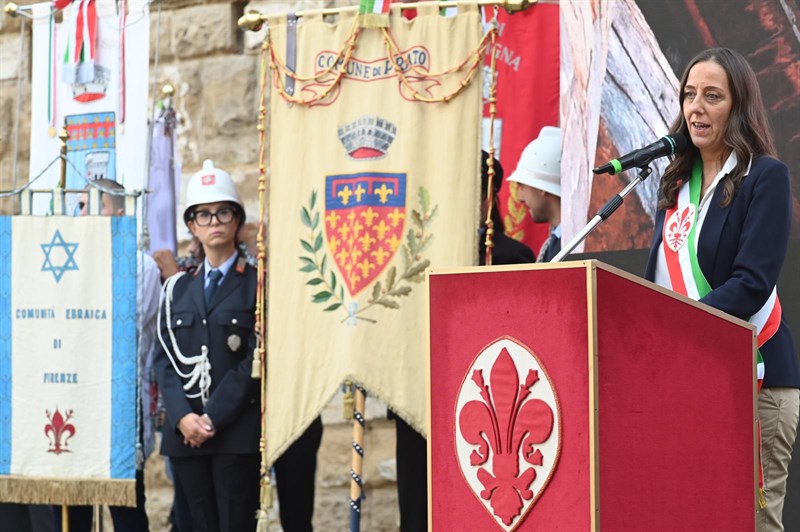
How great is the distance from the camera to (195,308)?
5699mm

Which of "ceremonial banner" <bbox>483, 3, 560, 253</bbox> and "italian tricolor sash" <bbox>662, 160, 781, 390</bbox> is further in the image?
"ceremonial banner" <bbox>483, 3, 560, 253</bbox>

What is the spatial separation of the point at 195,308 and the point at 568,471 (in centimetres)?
312

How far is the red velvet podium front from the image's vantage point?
9.28 feet

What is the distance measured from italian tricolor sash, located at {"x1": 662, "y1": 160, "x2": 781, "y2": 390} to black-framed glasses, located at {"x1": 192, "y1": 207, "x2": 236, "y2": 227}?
107 inches

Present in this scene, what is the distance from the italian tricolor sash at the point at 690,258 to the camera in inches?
133

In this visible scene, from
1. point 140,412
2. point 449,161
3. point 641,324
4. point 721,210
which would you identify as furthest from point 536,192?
point 641,324

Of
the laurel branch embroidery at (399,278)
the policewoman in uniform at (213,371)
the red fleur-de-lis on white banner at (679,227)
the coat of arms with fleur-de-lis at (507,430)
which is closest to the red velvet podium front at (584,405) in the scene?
the coat of arms with fleur-de-lis at (507,430)

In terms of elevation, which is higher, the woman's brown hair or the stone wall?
the stone wall

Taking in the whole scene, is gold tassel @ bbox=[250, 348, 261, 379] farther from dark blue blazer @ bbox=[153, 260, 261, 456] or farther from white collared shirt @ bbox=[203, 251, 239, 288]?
white collared shirt @ bbox=[203, 251, 239, 288]

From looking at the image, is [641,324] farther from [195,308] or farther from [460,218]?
[195,308]

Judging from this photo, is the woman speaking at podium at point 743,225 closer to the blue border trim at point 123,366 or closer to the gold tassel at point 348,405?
the gold tassel at point 348,405

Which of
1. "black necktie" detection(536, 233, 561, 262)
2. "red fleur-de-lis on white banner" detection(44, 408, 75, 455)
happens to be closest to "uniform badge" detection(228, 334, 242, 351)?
"red fleur-de-lis on white banner" detection(44, 408, 75, 455)

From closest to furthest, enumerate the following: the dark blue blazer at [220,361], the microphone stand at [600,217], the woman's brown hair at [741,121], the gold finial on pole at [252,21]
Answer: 1. the microphone stand at [600,217]
2. the woman's brown hair at [741,121]
3. the gold finial on pole at [252,21]
4. the dark blue blazer at [220,361]

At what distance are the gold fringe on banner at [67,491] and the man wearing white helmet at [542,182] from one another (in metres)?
2.03
